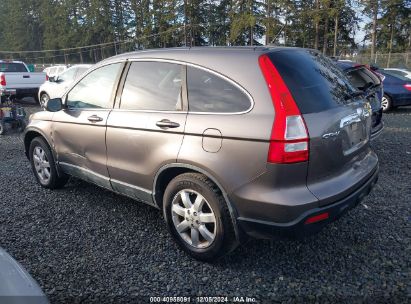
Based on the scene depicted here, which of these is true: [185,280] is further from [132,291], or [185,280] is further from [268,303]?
[268,303]

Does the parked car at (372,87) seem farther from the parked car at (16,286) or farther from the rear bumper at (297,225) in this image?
the parked car at (16,286)

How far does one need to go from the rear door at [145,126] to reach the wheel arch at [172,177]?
6 centimetres

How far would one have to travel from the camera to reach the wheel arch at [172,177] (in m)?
2.68

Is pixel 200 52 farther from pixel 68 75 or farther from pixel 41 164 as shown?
pixel 68 75

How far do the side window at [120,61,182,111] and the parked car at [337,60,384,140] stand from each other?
3.33 m

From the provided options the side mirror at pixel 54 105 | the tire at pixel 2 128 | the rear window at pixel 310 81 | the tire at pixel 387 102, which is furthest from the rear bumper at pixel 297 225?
the tire at pixel 387 102

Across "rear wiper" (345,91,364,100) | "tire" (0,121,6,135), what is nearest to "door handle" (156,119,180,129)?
"rear wiper" (345,91,364,100)

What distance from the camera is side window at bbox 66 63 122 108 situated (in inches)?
144

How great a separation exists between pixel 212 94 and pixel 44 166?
300cm

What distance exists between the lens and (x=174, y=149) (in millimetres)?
2920

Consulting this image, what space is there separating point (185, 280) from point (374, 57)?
2975 cm

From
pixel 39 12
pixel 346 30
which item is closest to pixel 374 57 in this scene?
pixel 346 30

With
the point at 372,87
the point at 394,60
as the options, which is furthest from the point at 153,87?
the point at 394,60

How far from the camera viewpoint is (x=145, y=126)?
10.4 feet
